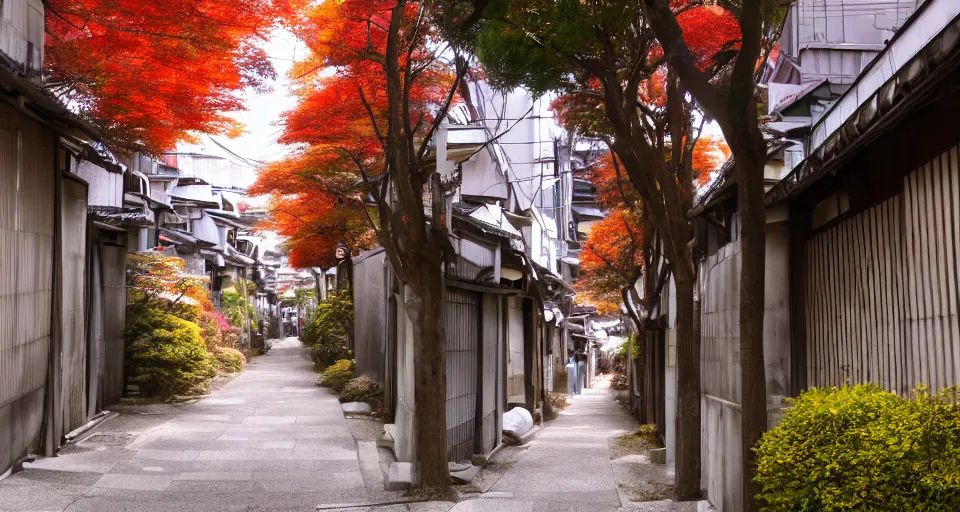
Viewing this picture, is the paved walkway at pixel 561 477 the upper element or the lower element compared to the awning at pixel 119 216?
lower

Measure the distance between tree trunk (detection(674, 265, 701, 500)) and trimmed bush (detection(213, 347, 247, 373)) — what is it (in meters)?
19.7

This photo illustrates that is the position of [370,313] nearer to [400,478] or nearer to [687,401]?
[400,478]

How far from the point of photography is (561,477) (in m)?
16.3

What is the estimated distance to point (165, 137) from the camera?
67.5 ft

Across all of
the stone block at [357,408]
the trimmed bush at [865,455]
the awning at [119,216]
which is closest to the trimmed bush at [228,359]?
the awning at [119,216]

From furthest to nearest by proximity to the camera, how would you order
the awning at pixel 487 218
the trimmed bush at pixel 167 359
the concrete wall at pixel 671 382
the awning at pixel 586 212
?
the awning at pixel 586 212 < the trimmed bush at pixel 167 359 < the awning at pixel 487 218 < the concrete wall at pixel 671 382

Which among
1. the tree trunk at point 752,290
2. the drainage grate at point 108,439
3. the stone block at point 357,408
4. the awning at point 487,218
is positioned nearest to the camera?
the tree trunk at point 752,290

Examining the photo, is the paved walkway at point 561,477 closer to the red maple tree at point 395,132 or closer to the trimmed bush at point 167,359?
the red maple tree at point 395,132

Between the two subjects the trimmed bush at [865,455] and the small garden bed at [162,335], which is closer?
the trimmed bush at [865,455]

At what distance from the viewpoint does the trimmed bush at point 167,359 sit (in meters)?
21.5

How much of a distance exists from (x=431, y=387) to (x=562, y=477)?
14.6 feet

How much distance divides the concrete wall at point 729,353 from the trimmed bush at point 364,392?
9257mm

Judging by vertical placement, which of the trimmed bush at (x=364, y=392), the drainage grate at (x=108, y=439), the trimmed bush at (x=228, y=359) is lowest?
the drainage grate at (x=108, y=439)

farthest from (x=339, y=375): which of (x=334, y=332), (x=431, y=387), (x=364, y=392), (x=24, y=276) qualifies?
(x=24, y=276)
